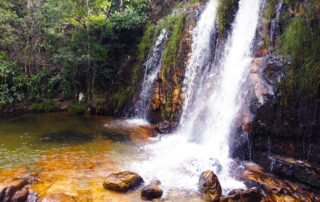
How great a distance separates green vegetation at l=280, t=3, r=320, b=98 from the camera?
5.02 metres

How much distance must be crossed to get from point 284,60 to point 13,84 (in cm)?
1397

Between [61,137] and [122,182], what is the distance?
4744mm

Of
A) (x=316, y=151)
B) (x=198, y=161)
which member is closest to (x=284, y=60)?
(x=316, y=151)

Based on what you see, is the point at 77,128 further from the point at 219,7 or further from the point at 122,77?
the point at 219,7

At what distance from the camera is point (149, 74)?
12094mm

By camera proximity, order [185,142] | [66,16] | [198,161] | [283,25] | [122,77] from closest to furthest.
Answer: [198,161] < [283,25] < [185,142] < [66,16] < [122,77]

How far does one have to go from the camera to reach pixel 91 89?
13.7m

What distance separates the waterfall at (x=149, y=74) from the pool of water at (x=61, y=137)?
1.27 m

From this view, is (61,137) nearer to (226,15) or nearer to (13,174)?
(13,174)

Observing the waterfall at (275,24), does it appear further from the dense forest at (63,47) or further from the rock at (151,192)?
the dense forest at (63,47)

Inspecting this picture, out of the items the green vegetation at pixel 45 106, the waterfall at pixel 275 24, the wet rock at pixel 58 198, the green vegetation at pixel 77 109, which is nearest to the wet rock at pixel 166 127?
the waterfall at pixel 275 24

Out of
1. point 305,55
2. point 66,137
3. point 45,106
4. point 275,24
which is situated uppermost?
point 275,24

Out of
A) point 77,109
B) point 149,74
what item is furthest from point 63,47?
point 149,74

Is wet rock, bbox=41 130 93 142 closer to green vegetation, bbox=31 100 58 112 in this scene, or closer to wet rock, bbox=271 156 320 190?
green vegetation, bbox=31 100 58 112
